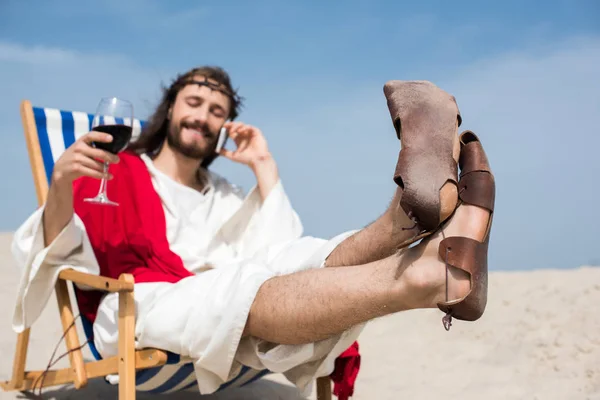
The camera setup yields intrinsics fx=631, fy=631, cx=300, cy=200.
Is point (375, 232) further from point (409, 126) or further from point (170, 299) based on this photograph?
point (170, 299)

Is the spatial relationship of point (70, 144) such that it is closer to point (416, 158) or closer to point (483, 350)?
point (416, 158)

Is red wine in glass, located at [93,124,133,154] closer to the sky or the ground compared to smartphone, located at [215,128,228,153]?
closer to the sky

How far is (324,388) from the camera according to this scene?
7.73ft

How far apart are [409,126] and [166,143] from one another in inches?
75.3

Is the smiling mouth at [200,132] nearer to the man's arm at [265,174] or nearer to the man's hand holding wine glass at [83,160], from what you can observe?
the man's arm at [265,174]

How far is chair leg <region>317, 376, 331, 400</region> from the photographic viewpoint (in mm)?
2340

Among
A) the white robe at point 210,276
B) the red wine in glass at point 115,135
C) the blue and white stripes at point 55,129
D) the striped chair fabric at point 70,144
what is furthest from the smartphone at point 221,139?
the red wine in glass at point 115,135

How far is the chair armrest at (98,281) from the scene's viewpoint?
75.5 inches

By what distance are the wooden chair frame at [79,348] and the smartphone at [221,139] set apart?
84 cm

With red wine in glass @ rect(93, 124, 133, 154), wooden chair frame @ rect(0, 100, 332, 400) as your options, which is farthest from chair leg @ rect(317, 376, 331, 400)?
red wine in glass @ rect(93, 124, 133, 154)

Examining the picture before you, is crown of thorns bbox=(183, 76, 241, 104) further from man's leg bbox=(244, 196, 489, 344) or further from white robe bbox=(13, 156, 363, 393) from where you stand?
man's leg bbox=(244, 196, 489, 344)

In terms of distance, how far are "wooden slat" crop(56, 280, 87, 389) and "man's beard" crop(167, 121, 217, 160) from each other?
3.04ft

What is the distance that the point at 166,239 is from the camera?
2.62 metres

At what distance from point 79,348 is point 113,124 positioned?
2.72 feet
